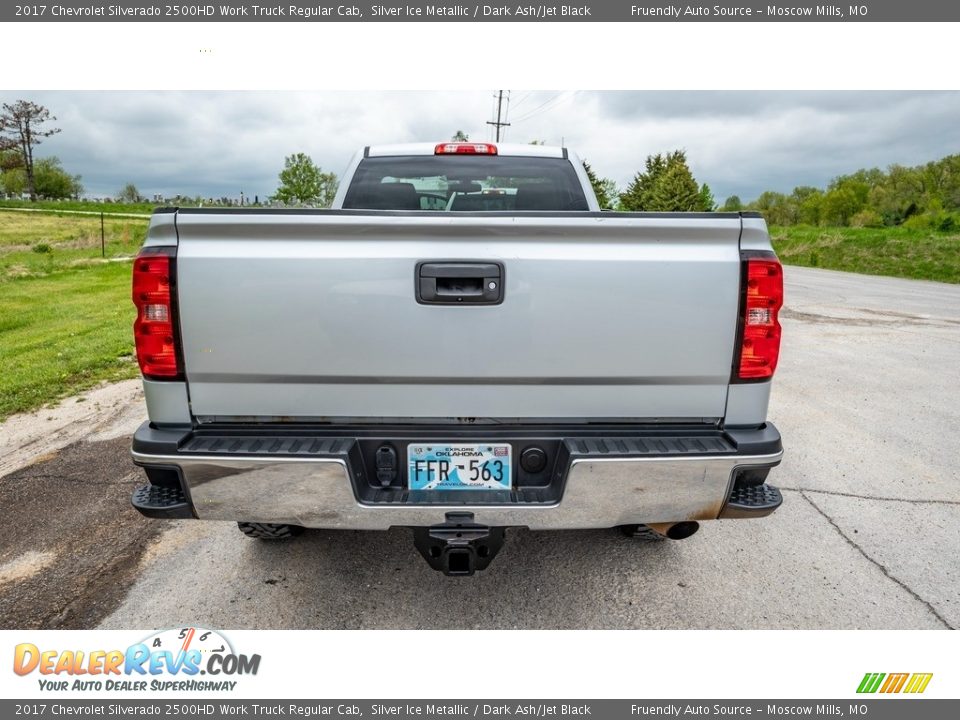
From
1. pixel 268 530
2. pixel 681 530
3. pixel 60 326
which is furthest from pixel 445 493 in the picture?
pixel 60 326

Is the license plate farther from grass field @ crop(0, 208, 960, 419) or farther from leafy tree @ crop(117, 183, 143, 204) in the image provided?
leafy tree @ crop(117, 183, 143, 204)

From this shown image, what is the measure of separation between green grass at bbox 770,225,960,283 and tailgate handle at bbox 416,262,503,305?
83.6 ft

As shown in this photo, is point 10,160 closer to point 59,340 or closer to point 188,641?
point 59,340

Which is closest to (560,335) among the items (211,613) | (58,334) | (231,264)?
(231,264)

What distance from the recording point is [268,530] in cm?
281

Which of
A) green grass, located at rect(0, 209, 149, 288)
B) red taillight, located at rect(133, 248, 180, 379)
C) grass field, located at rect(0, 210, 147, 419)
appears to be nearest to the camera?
red taillight, located at rect(133, 248, 180, 379)

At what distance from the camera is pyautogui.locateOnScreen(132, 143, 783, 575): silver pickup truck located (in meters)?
2.01

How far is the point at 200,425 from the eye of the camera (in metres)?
2.16

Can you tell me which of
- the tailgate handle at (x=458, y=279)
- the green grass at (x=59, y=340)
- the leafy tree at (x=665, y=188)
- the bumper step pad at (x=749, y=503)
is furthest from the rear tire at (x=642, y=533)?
the leafy tree at (x=665, y=188)

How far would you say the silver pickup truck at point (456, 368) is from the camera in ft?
6.59

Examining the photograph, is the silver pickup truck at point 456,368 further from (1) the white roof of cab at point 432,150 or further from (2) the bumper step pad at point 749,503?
(1) the white roof of cab at point 432,150

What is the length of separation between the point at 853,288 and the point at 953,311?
466cm

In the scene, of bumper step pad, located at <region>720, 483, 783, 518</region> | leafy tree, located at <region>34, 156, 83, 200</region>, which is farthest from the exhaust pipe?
leafy tree, located at <region>34, 156, 83, 200</region>

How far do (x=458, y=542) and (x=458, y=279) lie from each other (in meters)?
0.99
